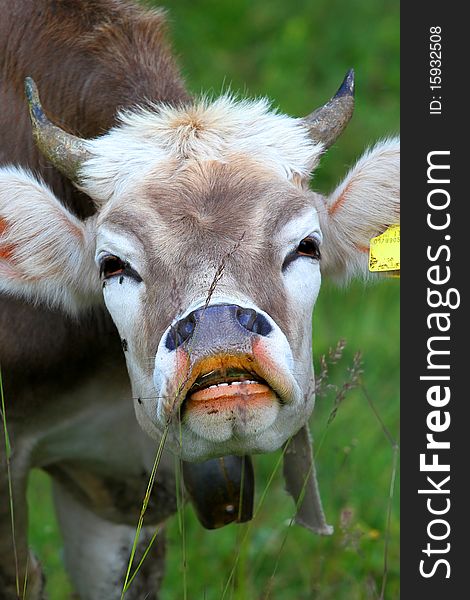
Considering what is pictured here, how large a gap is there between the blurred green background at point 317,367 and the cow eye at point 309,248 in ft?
2.13

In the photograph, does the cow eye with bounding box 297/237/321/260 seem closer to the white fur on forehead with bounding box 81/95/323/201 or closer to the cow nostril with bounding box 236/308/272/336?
the white fur on forehead with bounding box 81/95/323/201

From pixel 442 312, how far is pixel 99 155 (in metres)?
1.33

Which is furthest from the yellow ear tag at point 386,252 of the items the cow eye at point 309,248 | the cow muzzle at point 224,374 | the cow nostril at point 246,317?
the cow nostril at point 246,317

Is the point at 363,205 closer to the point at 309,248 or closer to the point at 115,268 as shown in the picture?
the point at 309,248

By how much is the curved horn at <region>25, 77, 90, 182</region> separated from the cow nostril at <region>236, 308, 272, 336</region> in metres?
1.02

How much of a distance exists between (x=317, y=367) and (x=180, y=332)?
4165 mm

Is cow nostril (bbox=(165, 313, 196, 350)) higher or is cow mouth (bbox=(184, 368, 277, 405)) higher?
cow nostril (bbox=(165, 313, 196, 350))

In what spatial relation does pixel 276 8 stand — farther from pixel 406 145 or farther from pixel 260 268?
pixel 260 268

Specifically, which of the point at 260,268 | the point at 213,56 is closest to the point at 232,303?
the point at 260,268

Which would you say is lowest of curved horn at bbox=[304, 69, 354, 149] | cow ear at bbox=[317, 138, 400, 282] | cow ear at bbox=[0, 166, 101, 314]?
cow ear at bbox=[0, 166, 101, 314]

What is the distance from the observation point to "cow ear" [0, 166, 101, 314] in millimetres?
4527

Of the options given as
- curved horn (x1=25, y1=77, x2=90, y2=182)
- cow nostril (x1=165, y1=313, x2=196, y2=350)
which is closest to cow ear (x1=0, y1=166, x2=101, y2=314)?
curved horn (x1=25, y1=77, x2=90, y2=182)

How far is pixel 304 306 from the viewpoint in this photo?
421 cm

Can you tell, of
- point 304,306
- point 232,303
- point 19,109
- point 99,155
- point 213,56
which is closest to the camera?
point 232,303
